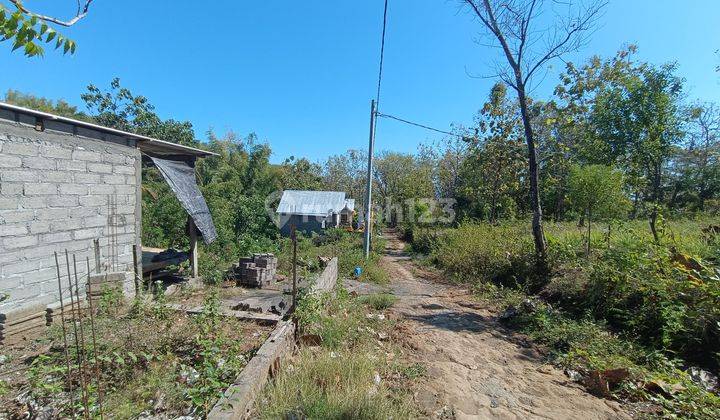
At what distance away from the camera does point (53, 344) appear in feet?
12.1

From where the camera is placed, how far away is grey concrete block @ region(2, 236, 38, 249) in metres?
4.11

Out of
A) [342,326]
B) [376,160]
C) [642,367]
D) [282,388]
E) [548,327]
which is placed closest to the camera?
[282,388]

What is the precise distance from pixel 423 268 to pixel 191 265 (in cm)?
690

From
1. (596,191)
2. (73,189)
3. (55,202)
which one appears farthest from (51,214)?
(596,191)

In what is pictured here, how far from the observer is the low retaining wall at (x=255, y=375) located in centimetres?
254

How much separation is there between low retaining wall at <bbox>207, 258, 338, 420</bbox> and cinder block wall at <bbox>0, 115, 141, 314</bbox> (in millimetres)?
3326

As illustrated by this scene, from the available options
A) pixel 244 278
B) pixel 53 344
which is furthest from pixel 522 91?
pixel 53 344

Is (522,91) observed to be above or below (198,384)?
above

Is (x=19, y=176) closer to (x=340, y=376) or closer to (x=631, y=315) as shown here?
(x=340, y=376)

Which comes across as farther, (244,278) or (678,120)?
(678,120)

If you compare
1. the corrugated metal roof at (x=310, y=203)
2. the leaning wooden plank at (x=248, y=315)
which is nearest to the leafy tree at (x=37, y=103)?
the corrugated metal roof at (x=310, y=203)

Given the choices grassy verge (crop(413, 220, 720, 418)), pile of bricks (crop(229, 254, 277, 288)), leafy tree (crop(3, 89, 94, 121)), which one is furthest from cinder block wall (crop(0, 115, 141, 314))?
leafy tree (crop(3, 89, 94, 121))

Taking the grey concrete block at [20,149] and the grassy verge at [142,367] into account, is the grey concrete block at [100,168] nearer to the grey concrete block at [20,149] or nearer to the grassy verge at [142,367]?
the grey concrete block at [20,149]

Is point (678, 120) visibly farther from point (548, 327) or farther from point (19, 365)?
point (19, 365)
